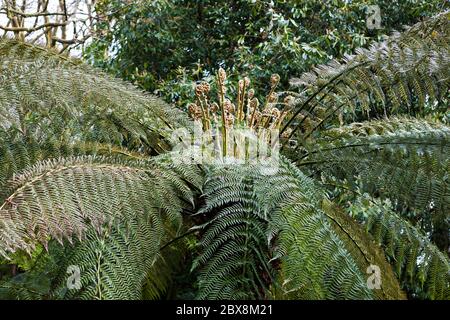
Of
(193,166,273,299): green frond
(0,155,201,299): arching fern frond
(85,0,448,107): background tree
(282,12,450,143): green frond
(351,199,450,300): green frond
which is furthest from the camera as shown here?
(85,0,448,107): background tree

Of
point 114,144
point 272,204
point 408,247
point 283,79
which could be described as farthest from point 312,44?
point 272,204

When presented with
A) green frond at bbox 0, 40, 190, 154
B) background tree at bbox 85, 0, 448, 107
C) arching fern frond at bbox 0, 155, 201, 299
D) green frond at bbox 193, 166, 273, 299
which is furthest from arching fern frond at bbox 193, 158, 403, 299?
background tree at bbox 85, 0, 448, 107

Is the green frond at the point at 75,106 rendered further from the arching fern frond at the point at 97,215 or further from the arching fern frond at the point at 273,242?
the arching fern frond at the point at 273,242

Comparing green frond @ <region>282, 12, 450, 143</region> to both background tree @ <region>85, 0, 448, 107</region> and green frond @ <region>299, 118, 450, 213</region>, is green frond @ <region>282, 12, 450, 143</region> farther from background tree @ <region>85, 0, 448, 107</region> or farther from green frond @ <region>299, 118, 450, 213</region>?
background tree @ <region>85, 0, 448, 107</region>

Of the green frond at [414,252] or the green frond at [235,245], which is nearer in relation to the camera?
the green frond at [235,245]

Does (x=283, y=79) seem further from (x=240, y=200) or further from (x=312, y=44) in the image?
(x=240, y=200)

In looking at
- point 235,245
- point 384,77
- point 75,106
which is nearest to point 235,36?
point 384,77

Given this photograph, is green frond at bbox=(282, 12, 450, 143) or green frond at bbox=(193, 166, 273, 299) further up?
green frond at bbox=(282, 12, 450, 143)

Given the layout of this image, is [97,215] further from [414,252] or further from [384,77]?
[384,77]

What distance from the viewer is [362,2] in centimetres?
427

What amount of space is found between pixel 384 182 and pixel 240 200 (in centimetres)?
49

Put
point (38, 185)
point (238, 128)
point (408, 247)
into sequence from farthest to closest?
point (238, 128), point (408, 247), point (38, 185)

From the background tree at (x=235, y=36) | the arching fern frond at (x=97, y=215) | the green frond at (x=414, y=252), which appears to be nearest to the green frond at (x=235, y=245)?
the arching fern frond at (x=97, y=215)

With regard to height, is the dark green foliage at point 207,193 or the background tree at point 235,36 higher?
the background tree at point 235,36
